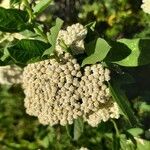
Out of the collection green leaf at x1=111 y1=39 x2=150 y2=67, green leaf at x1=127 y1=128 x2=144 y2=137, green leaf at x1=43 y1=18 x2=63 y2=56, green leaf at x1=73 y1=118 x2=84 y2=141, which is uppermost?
green leaf at x1=43 y1=18 x2=63 y2=56

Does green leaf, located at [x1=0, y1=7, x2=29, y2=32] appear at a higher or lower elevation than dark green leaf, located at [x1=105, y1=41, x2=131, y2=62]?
higher

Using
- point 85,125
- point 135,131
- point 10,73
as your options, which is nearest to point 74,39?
point 135,131

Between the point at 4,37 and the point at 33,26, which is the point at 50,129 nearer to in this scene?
the point at 4,37

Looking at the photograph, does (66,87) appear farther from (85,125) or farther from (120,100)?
(85,125)

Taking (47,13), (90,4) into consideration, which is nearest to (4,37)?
(47,13)

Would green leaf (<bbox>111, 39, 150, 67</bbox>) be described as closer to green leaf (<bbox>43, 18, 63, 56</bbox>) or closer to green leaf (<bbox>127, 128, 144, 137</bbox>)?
Result: green leaf (<bbox>43, 18, 63, 56</bbox>)

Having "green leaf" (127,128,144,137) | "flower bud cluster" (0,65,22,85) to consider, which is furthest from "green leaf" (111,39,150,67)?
"flower bud cluster" (0,65,22,85)

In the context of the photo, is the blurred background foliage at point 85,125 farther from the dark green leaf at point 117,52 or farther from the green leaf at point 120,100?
the dark green leaf at point 117,52

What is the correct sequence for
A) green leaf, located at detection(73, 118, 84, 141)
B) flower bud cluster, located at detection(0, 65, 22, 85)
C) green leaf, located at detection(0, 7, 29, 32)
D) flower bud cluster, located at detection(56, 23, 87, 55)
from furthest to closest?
flower bud cluster, located at detection(0, 65, 22, 85)
green leaf, located at detection(73, 118, 84, 141)
flower bud cluster, located at detection(56, 23, 87, 55)
green leaf, located at detection(0, 7, 29, 32)
